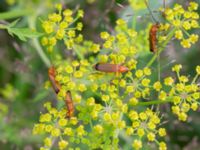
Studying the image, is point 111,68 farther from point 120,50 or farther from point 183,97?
point 183,97

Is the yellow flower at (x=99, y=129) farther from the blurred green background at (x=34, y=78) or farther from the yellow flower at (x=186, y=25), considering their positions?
the blurred green background at (x=34, y=78)

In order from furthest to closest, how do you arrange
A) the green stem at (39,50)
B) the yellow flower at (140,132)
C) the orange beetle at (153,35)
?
the green stem at (39,50) → the orange beetle at (153,35) → the yellow flower at (140,132)

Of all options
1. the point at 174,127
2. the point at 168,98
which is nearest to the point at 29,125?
the point at 174,127

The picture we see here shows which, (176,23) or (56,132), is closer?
(56,132)

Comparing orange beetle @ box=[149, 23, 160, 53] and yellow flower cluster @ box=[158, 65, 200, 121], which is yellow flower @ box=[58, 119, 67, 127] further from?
orange beetle @ box=[149, 23, 160, 53]

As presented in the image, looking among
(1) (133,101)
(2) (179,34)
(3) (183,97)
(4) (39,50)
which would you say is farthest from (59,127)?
(4) (39,50)

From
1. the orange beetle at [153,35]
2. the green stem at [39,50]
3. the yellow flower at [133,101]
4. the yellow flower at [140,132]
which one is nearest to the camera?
the yellow flower at [140,132]

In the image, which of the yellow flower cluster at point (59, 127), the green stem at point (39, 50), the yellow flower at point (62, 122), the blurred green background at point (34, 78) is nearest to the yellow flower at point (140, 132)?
the yellow flower cluster at point (59, 127)

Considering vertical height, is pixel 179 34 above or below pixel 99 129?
above

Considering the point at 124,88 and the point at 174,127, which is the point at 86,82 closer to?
the point at 124,88

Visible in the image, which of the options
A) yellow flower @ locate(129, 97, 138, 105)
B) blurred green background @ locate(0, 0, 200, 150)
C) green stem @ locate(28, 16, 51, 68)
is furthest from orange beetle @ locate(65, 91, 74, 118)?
green stem @ locate(28, 16, 51, 68)

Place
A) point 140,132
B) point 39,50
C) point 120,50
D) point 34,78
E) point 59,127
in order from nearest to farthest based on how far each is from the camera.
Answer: point 140,132, point 59,127, point 120,50, point 39,50, point 34,78
